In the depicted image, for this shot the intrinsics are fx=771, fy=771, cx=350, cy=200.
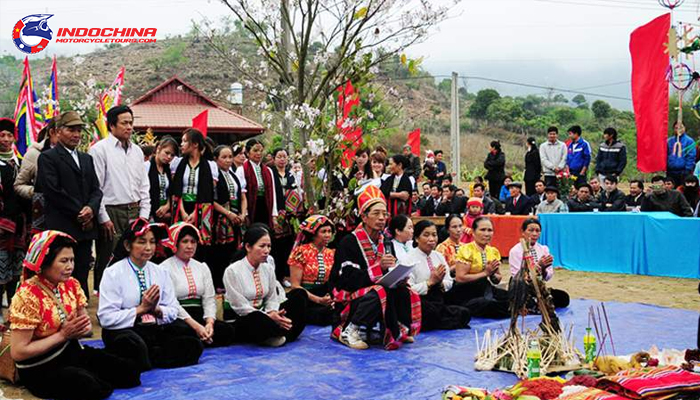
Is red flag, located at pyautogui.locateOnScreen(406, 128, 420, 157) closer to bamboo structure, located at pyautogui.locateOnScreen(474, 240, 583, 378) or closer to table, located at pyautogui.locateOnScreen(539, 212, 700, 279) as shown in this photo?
table, located at pyautogui.locateOnScreen(539, 212, 700, 279)

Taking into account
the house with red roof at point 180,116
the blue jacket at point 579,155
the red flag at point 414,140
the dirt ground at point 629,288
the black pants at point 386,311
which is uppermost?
the house with red roof at point 180,116

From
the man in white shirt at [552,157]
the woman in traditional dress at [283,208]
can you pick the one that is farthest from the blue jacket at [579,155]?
the woman in traditional dress at [283,208]

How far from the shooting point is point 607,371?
4590 millimetres

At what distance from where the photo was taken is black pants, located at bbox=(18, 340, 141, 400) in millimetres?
4223

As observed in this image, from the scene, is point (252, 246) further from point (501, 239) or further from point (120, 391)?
point (501, 239)

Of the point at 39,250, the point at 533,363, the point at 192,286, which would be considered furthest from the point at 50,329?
the point at 533,363

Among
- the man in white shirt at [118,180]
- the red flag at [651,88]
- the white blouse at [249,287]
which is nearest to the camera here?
the white blouse at [249,287]

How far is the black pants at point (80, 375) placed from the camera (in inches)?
166

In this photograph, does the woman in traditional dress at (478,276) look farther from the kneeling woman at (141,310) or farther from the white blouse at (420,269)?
the kneeling woman at (141,310)

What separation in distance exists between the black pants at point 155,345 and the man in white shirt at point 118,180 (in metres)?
1.22

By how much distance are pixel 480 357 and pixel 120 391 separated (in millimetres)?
2272

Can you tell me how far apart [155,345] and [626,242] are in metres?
6.79

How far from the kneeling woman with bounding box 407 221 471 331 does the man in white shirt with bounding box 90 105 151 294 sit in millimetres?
2246

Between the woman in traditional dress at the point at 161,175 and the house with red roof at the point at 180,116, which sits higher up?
the house with red roof at the point at 180,116
